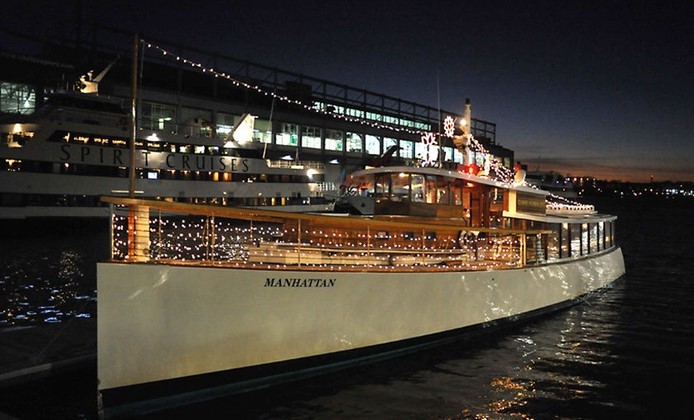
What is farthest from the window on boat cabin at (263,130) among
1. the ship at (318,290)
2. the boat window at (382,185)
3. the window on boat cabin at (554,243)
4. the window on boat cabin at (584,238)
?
the window on boat cabin at (554,243)

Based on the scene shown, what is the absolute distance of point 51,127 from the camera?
3628 cm

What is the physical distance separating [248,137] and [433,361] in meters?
45.3

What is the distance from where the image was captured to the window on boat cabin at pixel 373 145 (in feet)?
242

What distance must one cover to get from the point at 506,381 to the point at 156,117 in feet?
160

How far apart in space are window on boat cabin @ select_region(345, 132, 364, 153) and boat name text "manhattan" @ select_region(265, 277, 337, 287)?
62747mm

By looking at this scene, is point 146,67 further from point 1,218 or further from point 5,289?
point 5,289

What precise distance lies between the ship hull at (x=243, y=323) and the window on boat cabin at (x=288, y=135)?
54354 mm

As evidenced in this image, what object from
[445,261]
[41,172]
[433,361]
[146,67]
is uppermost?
[146,67]

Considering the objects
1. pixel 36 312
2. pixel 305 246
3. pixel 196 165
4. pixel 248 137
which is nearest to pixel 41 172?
pixel 196 165

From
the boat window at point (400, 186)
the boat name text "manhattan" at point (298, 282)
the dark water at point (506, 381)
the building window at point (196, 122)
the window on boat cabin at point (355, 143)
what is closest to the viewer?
the dark water at point (506, 381)

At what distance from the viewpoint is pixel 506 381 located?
31.6ft

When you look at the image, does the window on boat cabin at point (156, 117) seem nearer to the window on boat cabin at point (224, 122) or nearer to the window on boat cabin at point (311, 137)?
the window on boat cabin at point (224, 122)

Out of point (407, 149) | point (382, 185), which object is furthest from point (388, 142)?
point (382, 185)

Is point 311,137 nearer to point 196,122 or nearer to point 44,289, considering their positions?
point 196,122
